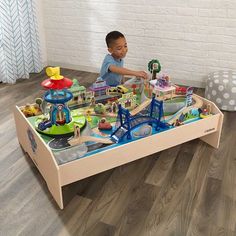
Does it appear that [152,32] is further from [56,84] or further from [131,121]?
[56,84]

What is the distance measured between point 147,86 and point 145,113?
26 cm

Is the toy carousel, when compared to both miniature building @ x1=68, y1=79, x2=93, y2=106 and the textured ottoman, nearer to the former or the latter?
miniature building @ x1=68, y1=79, x2=93, y2=106

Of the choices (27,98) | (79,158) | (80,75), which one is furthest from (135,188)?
(80,75)

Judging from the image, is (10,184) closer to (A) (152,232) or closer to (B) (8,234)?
(B) (8,234)

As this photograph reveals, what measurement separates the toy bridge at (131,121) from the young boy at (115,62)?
46 centimetres

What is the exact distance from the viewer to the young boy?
2.26 m

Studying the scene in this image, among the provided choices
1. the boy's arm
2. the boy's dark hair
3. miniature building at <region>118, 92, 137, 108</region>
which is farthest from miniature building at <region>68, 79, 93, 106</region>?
the boy's dark hair

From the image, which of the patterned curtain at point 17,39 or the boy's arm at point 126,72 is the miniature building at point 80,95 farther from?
the patterned curtain at point 17,39

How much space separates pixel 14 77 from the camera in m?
3.03

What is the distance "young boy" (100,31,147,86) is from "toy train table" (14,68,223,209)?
21cm

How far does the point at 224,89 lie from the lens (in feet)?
8.17

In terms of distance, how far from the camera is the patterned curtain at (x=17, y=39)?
9.37ft

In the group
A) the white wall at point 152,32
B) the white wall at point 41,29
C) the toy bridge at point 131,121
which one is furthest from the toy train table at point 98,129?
the white wall at point 41,29

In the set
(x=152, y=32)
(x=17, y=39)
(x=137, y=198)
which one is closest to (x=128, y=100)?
(x=137, y=198)
